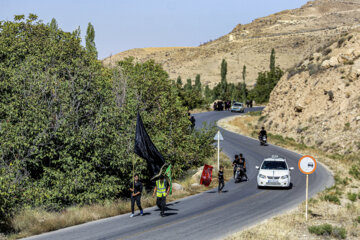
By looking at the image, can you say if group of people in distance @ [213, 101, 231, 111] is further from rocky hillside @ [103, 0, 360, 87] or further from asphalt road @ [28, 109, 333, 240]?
rocky hillside @ [103, 0, 360, 87]

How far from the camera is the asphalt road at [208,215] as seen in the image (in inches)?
520

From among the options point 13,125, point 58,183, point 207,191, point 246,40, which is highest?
point 246,40

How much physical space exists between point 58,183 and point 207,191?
27.8 ft

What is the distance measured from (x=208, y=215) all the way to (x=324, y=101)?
31300 mm

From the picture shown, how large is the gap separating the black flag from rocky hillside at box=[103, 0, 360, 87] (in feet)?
339

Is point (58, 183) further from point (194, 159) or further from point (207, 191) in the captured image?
point (194, 159)

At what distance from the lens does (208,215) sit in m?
16.2

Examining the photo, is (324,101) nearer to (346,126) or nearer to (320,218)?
(346,126)

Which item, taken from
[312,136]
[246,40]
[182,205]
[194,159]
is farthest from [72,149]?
[246,40]

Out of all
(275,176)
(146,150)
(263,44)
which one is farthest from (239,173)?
(263,44)

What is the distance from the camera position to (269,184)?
887 inches

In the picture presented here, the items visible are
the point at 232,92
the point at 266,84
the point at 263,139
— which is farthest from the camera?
the point at 232,92

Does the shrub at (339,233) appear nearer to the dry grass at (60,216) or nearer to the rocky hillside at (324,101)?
the dry grass at (60,216)

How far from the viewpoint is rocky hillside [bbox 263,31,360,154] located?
38125 millimetres
